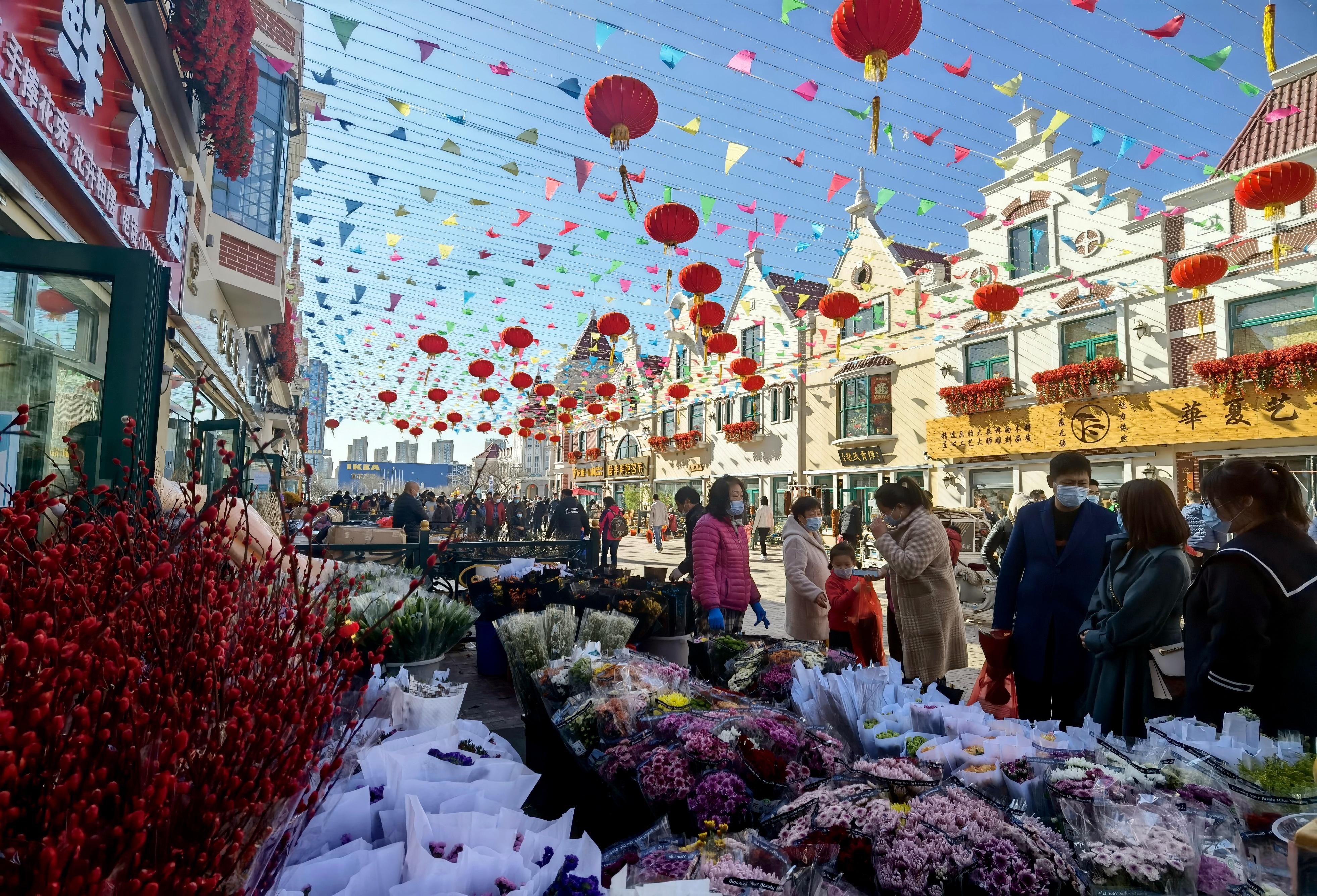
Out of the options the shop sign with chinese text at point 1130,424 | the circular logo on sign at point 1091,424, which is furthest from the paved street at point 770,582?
the circular logo on sign at point 1091,424

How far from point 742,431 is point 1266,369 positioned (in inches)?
628

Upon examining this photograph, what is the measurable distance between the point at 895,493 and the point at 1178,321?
1359 cm

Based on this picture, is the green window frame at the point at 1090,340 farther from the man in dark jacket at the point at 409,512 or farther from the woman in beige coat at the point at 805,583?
the man in dark jacket at the point at 409,512

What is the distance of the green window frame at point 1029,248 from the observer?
1686 cm

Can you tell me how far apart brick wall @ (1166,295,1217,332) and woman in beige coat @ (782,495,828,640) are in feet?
44.2

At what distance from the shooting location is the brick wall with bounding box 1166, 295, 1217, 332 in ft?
44.4

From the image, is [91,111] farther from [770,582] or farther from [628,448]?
[628,448]

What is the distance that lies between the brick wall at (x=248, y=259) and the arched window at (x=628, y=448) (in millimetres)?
25854

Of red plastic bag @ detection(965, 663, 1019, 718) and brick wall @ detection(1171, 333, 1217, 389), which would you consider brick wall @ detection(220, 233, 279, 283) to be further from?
brick wall @ detection(1171, 333, 1217, 389)

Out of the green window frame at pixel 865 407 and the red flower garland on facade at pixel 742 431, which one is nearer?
the green window frame at pixel 865 407

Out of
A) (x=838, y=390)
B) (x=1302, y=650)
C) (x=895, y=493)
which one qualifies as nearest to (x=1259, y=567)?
(x=1302, y=650)

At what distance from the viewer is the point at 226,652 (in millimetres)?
991

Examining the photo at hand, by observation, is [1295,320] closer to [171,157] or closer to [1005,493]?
[1005,493]

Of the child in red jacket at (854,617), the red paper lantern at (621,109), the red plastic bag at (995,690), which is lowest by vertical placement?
the red plastic bag at (995,690)
